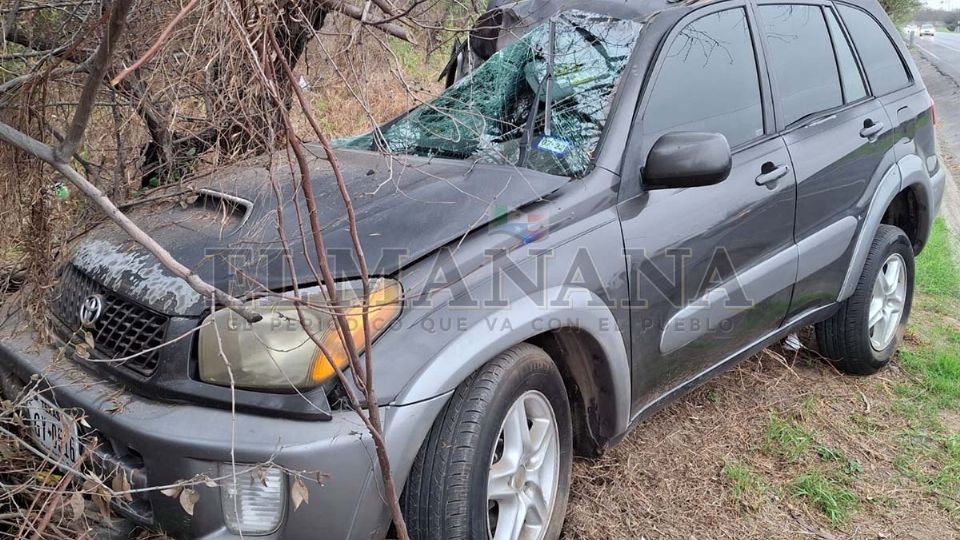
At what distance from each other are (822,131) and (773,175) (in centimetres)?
51

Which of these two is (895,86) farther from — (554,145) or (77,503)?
(77,503)

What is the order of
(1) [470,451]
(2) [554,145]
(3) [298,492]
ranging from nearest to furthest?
A: (3) [298,492] → (1) [470,451] → (2) [554,145]

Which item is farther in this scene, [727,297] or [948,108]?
[948,108]

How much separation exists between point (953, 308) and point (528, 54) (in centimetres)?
356

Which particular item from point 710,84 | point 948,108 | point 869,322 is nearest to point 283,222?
point 710,84

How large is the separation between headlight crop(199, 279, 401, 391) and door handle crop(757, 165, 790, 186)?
1.66 m

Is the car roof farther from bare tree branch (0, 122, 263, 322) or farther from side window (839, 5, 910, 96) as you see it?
bare tree branch (0, 122, 263, 322)

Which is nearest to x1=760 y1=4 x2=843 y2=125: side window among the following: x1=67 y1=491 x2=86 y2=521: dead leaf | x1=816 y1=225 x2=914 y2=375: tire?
x1=816 y1=225 x2=914 y2=375: tire

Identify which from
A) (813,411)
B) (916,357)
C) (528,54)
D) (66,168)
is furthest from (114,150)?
(916,357)

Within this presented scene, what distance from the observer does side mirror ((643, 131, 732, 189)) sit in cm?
249

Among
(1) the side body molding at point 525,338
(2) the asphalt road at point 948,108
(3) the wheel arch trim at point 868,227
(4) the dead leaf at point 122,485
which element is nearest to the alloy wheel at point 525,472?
(1) the side body molding at point 525,338

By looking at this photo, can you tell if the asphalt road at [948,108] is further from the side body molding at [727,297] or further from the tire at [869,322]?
the side body molding at [727,297]

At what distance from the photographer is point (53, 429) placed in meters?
2.18

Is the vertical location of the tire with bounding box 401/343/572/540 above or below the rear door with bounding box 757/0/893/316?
below
